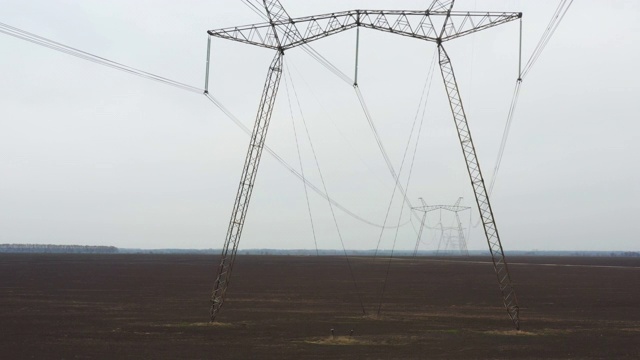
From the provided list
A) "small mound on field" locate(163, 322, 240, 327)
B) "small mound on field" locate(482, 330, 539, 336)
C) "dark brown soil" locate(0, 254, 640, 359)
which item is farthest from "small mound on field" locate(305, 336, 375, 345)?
"small mound on field" locate(482, 330, 539, 336)

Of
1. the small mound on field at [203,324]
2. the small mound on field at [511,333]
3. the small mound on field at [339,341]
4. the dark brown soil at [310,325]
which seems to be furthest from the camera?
the small mound on field at [203,324]

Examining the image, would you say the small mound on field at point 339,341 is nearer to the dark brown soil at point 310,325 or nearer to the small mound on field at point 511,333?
the dark brown soil at point 310,325

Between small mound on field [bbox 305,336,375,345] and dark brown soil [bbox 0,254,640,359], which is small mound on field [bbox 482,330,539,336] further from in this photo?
small mound on field [bbox 305,336,375,345]

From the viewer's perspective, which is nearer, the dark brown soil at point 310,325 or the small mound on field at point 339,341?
the dark brown soil at point 310,325

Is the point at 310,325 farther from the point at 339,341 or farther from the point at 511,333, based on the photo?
the point at 511,333

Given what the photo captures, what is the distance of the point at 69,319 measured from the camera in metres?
37.2

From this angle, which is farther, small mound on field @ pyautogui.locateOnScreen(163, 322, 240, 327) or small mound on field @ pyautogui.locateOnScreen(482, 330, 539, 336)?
small mound on field @ pyautogui.locateOnScreen(163, 322, 240, 327)

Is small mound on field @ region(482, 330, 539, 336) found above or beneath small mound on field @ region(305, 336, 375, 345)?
above

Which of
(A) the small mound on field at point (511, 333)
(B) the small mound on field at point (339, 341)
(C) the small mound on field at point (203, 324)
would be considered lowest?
(B) the small mound on field at point (339, 341)

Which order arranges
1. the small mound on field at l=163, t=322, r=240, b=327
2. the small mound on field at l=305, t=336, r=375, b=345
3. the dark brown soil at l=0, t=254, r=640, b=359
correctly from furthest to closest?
the small mound on field at l=163, t=322, r=240, b=327 → the small mound on field at l=305, t=336, r=375, b=345 → the dark brown soil at l=0, t=254, r=640, b=359

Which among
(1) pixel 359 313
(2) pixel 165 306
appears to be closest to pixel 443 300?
(1) pixel 359 313

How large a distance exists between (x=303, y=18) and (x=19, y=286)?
44.6 metres

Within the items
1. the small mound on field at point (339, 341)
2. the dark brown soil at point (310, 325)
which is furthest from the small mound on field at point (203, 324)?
the small mound on field at point (339, 341)

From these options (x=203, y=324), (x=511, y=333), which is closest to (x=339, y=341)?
(x=203, y=324)
